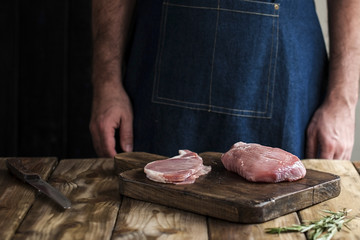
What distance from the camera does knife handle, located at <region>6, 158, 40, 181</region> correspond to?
1.66 meters

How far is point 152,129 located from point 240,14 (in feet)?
1.77

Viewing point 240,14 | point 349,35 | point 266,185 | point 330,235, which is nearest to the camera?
point 330,235

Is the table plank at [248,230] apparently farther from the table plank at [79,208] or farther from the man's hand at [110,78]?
the man's hand at [110,78]

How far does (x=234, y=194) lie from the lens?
4.79 feet

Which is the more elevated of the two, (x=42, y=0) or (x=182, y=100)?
(x=42, y=0)

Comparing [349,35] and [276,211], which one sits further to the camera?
[349,35]

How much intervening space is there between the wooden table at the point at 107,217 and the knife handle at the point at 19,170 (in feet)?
0.07

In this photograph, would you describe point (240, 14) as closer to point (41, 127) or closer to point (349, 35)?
point (349, 35)

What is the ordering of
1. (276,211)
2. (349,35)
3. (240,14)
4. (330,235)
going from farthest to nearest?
1. (349,35)
2. (240,14)
3. (276,211)
4. (330,235)

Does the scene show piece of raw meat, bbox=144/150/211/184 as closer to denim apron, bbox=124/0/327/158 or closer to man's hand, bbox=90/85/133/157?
denim apron, bbox=124/0/327/158

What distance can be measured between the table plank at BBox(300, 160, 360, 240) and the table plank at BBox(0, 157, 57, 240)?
2.13ft

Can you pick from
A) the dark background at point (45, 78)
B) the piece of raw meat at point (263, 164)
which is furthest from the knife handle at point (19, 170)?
the dark background at point (45, 78)

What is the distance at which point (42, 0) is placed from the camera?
331 cm

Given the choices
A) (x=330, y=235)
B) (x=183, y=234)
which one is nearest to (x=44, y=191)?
(x=183, y=234)
